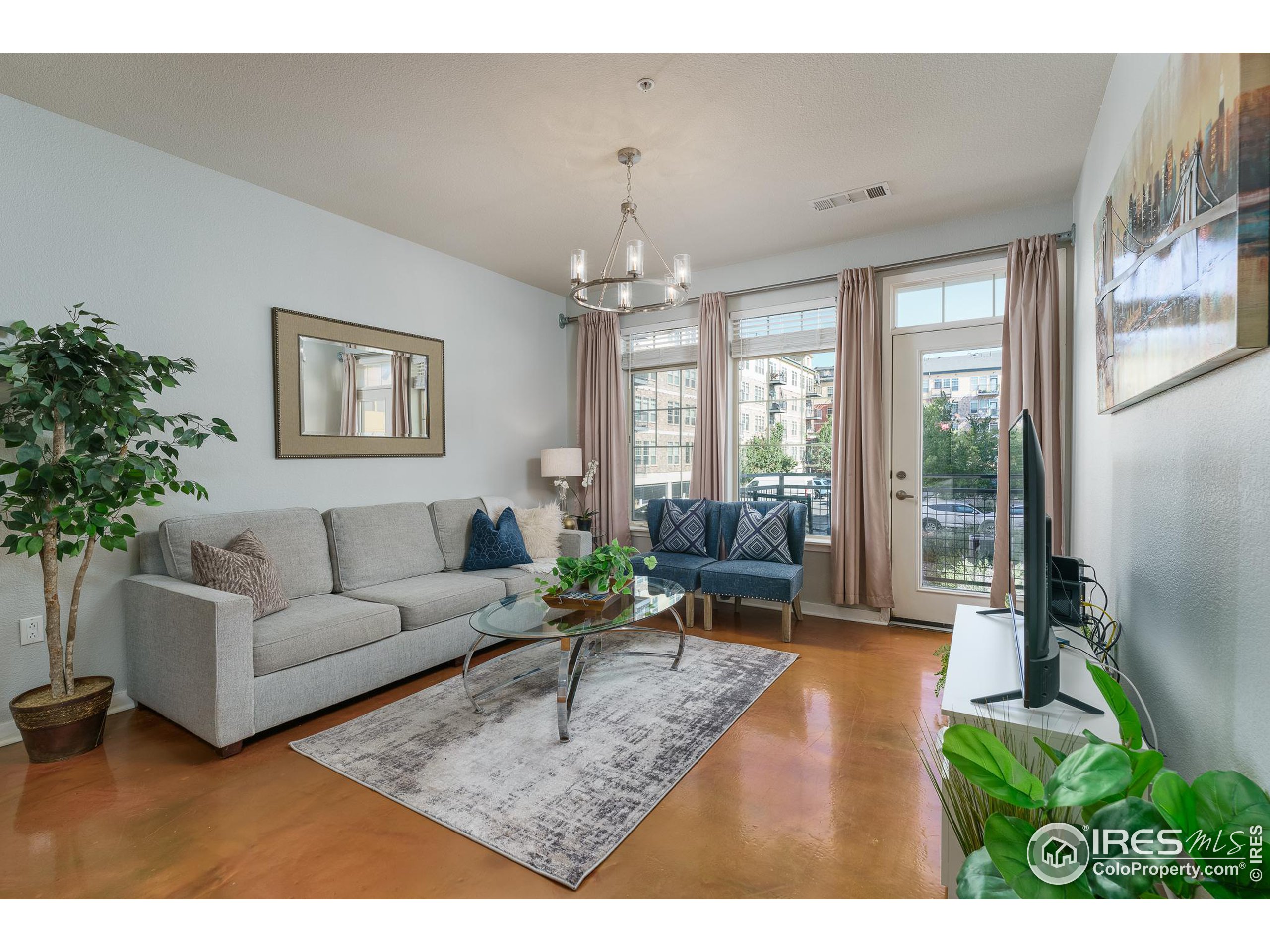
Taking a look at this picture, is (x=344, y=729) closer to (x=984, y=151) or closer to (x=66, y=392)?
(x=66, y=392)

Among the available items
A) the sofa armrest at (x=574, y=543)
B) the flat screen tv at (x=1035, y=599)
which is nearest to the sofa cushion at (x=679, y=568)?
the sofa armrest at (x=574, y=543)

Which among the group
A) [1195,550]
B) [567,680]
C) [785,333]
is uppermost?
[785,333]

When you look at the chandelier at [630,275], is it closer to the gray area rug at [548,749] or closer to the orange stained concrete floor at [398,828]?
the gray area rug at [548,749]

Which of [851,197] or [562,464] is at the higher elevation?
[851,197]

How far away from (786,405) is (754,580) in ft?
4.87

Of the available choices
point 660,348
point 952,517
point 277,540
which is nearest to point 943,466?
point 952,517

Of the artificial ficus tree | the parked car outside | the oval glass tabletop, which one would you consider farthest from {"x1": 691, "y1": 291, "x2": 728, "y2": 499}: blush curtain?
the artificial ficus tree

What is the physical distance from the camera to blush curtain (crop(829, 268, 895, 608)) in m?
4.00

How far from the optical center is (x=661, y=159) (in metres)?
2.91

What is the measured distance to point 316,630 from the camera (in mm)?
2598

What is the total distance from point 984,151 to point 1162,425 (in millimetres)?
2071

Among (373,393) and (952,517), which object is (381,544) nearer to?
(373,393)

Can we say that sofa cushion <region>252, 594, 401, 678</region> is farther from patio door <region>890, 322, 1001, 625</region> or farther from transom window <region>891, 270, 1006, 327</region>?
transom window <region>891, 270, 1006, 327</region>

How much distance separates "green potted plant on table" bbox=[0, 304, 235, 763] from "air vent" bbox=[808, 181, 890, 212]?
343 centimetres
